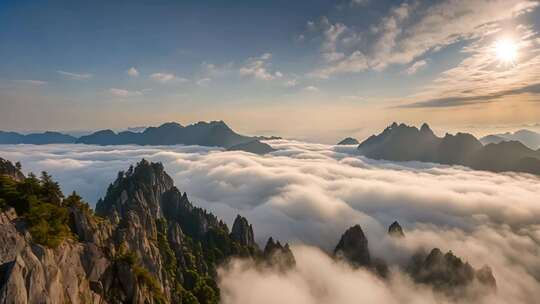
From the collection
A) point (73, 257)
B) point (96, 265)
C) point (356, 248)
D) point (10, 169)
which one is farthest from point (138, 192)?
point (356, 248)

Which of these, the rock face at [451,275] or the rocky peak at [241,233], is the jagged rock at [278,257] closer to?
the rocky peak at [241,233]

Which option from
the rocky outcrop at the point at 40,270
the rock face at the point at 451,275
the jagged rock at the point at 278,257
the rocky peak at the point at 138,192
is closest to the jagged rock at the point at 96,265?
the rocky outcrop at the point at 40,270

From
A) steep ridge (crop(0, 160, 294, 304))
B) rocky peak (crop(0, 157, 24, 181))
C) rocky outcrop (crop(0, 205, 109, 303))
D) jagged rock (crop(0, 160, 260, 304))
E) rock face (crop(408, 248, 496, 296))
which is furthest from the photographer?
rock face (crop(408, 248, 496, 296))

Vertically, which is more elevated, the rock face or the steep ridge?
the steep ridge

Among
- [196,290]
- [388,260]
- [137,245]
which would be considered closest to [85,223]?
[137,245]

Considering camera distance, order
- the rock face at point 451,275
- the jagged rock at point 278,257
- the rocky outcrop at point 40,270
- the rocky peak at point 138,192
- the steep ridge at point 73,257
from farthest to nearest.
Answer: the rock face at point 451,275 < the jagged rock at point 278,257 < the rocky peak at point 138,192 < the steep ridge at point 73,257 < the rocky outcrop at point 40,270

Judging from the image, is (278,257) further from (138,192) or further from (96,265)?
(96,265)

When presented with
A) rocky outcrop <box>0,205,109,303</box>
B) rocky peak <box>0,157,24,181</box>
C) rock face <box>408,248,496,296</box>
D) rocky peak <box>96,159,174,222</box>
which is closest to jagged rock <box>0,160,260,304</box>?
rocky outcrop <box>0,205,109,303</box>

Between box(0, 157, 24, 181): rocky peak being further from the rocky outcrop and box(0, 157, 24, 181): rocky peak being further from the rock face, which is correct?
the rock face
